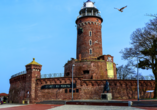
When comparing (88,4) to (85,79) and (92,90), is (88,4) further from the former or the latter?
(92,90)

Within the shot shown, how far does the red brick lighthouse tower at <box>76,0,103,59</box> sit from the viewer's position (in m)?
41.4

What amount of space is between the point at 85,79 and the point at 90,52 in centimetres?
1042

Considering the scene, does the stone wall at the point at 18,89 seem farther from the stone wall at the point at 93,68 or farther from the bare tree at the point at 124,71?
the bare tree at the point at 124,71

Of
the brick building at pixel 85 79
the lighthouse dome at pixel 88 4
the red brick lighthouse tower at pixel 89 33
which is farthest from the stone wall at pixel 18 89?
the lighthouse dome at pixel 88 4

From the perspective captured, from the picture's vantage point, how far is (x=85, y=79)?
32.8 m

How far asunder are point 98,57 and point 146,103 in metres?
21.4

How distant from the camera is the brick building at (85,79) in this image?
32156 mm

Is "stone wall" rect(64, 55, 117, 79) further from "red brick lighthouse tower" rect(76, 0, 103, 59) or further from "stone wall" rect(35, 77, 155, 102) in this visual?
"red brick lighthouse tower" rect(76, 0, 103, 59)

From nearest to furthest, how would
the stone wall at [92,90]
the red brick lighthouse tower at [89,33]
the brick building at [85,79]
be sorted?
1. the stone wall at [92,90]
2. the brick building at [85,79]
3. the red brick lighthouse tower at [89,33]

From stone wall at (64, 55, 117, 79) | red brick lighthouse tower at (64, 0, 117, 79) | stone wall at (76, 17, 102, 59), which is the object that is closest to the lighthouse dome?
red brick lighthouse tower at (64, 0, 117, 79)

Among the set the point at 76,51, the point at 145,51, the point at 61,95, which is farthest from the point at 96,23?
the point at 61,95

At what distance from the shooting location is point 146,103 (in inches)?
765

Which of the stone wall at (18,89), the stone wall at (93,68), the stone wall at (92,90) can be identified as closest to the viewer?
the stone wall at (92,90)

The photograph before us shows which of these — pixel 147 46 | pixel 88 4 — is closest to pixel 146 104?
pixel 147 46
